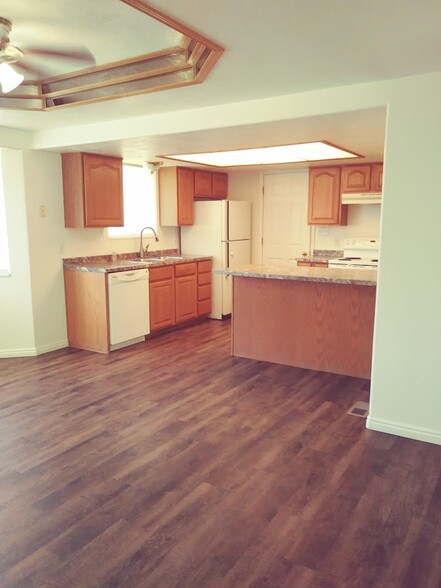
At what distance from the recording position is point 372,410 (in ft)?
10.4

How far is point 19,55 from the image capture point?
2383 mm

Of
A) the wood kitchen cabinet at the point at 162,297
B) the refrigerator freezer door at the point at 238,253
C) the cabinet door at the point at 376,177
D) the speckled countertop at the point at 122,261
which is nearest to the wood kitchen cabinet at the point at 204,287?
the speckled countertop at the point at 122,261

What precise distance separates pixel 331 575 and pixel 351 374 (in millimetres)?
2550

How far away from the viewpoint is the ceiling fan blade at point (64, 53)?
2498mm

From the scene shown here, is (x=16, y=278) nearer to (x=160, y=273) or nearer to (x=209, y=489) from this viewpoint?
(x=160, y=273)

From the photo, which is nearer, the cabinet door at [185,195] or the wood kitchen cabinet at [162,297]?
the wood kitchen cabinet at [162,297]

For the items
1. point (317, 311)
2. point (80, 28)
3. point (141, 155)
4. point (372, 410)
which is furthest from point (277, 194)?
point (80, 28)

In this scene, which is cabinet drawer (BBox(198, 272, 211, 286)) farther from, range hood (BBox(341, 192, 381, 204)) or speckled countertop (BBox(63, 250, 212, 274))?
range hood (BBox(341, 192, 381, 204))

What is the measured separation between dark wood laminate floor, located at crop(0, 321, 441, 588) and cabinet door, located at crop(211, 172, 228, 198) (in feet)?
11.8

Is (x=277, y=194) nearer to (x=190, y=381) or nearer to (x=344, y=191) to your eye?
(x=344, y=191)

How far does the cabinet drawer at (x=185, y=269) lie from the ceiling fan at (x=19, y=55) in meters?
3.28

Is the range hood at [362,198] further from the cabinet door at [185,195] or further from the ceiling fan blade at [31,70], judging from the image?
the ceiling fan blade at [31,70]

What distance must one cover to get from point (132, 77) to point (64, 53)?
0.41m

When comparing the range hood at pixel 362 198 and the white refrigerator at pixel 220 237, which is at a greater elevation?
the range hood at pixel 362 198
